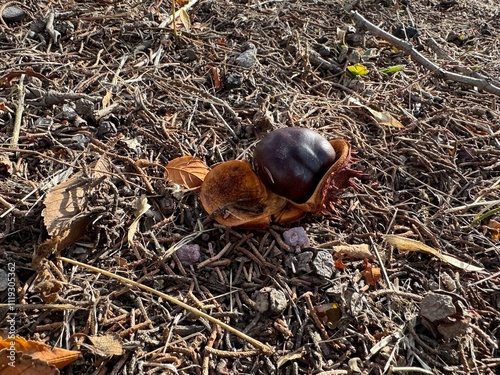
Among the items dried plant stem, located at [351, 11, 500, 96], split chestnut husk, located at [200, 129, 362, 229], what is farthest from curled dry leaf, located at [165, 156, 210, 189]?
dried plant stem, located at [351, 11, 500, 96]

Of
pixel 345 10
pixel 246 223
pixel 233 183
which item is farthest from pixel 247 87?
pixel 345 10

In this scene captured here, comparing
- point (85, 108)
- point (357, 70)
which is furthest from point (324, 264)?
point (357, 70)

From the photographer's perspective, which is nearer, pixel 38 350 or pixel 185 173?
pixel 38 350

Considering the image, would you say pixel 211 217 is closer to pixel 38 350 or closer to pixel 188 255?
pixel 188 255

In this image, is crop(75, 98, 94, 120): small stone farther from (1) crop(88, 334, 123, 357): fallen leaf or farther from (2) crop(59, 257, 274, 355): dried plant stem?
(1) crop(88, 334, 123, 357): fallen leaf

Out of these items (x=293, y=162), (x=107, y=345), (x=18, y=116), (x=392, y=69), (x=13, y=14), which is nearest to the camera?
(x=107, y=345)

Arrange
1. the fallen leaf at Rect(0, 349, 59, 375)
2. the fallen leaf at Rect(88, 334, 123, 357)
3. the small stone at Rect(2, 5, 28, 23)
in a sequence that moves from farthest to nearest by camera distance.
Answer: the small stone at Rect(2, 5, 28, 23) → the fallen leaf at Rect(88, 334, 123, 357) → the fallen leaf at Rect(0, 349, 59, 375)

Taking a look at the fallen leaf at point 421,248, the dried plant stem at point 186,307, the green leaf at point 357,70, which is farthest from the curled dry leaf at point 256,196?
the green leaf at point 357,70
